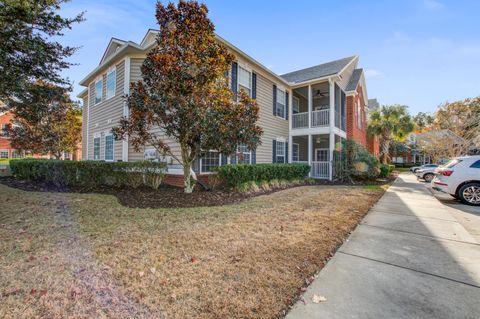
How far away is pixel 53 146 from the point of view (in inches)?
728

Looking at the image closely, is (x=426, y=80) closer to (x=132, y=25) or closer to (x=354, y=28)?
(x=354, y=28)

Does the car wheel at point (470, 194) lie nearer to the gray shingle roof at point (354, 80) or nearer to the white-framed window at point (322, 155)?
the gray shingle roof at point (354, 80)

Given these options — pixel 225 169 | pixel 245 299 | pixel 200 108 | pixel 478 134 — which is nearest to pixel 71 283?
pixel 245 299

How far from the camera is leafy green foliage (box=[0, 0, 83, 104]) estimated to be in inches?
310

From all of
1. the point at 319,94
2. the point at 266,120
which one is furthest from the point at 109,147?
the point at 319,94

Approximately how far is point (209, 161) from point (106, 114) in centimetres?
657

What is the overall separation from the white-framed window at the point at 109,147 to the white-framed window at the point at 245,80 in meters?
7.17

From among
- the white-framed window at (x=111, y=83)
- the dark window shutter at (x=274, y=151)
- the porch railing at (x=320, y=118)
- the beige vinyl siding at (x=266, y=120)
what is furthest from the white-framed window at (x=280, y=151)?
the white-framed window at (x=111, y=83)

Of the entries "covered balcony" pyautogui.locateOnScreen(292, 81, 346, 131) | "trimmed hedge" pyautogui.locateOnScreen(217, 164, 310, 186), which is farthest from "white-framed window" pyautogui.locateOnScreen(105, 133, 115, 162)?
"covered balcony" pyautogui.locateOnScreen(292, 81, 346, 131)

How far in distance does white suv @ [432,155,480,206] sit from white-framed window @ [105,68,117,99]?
14.8 meters

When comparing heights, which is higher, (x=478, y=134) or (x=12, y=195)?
(x=478, y=134)

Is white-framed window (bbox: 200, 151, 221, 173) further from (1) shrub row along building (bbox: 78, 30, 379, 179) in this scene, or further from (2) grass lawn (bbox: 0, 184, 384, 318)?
(2) grass lawn (bbox: 0, 184, 384, 318)

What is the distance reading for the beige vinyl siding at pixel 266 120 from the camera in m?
12.3

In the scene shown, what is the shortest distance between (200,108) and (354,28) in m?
9.02
